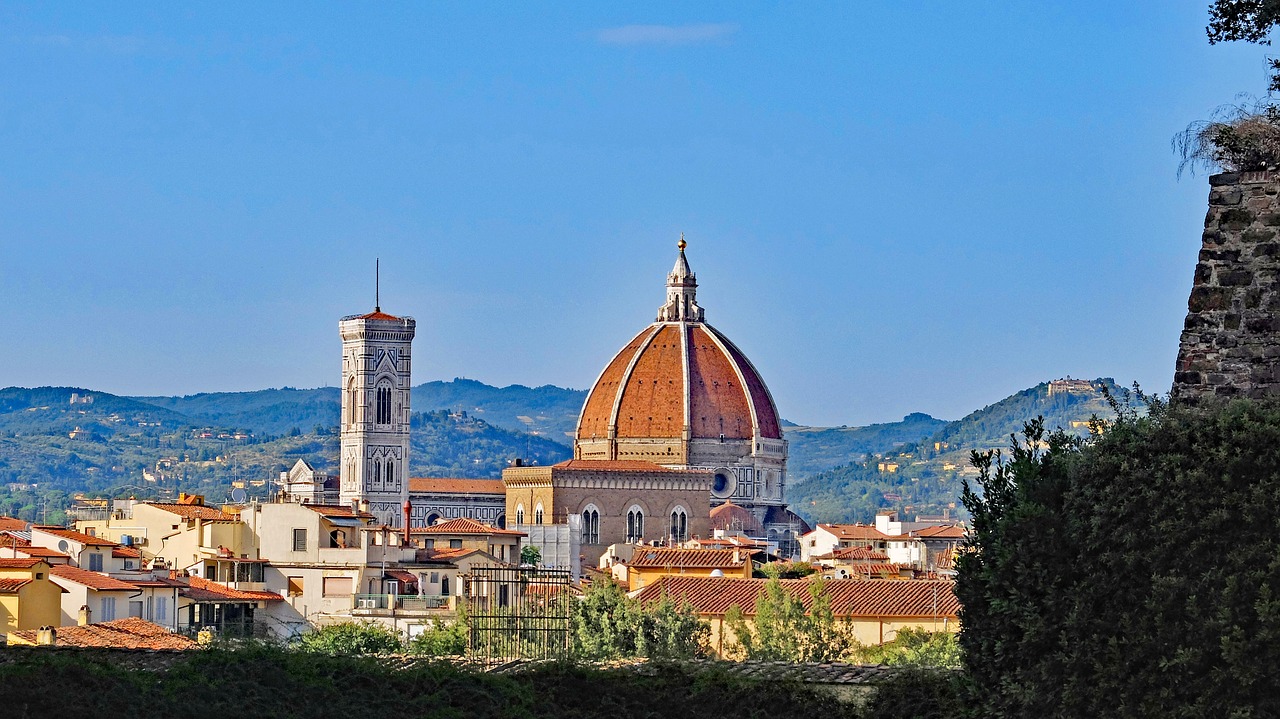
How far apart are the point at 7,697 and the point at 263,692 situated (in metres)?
1.69

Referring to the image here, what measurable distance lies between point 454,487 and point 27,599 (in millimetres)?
110572

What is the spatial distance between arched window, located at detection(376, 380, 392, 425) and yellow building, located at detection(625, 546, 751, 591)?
250ft

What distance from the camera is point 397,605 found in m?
51.5

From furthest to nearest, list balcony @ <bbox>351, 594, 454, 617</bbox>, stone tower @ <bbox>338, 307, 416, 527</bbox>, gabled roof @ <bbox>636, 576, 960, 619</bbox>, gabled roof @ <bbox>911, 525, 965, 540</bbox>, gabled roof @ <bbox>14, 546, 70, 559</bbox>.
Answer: stone tower @ <bbox>338, 307, 416, 527</bbox>
gabled roof @ <bbox>911, 525, 965, 540</bbox>
balcony @ <bbox>351, 594, 454, 617</bbox>
gabled roof @ <bbox>14, 546, 70, 559</bbox>
gabled roof @ <bbox>636, 576, 960, 619</bbox>

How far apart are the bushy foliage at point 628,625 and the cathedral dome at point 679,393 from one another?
4294 inches

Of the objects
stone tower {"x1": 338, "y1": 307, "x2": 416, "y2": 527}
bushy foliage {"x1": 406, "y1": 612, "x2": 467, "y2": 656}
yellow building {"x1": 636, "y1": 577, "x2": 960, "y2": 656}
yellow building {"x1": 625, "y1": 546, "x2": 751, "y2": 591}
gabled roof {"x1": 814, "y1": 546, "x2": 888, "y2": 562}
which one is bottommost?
bushy foliage {"x1": 406, "y1": 612, "x2": 467, "y2": 656}

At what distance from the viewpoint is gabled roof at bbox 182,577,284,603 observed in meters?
45.9

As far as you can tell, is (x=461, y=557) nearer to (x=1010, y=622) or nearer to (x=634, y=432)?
(x=1010, y=622)

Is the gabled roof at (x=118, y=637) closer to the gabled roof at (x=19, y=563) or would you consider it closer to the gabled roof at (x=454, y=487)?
the gabled roof at (x=19, y=563)

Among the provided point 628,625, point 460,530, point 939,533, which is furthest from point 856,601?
point 939,533

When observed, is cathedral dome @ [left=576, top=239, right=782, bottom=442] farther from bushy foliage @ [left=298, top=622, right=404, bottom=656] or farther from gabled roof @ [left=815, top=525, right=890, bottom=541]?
bushy foliage @ [left=298, top=622, right=404, bottom=656]

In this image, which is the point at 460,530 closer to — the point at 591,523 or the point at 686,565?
the point at 686,565

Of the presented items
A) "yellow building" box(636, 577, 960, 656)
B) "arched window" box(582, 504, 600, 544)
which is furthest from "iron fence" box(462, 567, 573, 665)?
"arched window" box(582, 504, 600, 544)

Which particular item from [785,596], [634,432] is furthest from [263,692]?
[634,432]
